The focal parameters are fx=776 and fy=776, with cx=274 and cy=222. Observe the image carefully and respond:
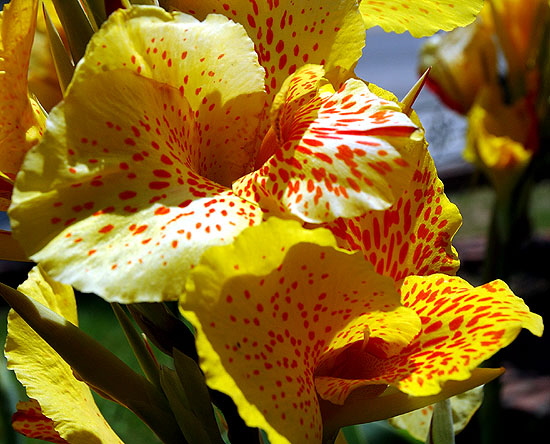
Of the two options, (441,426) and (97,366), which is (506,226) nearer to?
(441,426)

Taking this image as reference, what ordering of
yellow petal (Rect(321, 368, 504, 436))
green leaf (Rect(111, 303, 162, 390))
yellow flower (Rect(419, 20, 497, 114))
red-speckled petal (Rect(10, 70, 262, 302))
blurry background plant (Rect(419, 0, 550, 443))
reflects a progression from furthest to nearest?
1. yellow flower (Rect(419, 20, 497, 114))
2. blurry background plant (Rect(419, 0, 550, 443))
3. green leaf (Rect(111, 303, 162, 390))
4. yellow petal (Rect(321, 368, 504, 436))
5. red-speckled petal (Rect(10, 70, 262, 302))

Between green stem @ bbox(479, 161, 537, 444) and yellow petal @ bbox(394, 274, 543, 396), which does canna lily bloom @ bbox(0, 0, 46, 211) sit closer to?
yellow petal @ bbox(394, 274, 543, 396)

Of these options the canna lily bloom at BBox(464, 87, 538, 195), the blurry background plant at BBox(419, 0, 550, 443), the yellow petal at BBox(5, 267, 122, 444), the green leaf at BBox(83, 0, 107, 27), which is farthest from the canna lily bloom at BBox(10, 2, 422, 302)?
the canna lily bloom at BBox(464, 87, 538, 195)

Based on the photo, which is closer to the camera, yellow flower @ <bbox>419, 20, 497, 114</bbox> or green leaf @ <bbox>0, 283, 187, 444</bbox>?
green leaf @ <bbox>0, 283, 187, 444</bbox>

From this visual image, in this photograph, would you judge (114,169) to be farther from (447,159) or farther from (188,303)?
(447,159)

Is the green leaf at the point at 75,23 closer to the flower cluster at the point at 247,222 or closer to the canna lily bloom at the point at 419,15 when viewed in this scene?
the flower cluster at the point at 247,222

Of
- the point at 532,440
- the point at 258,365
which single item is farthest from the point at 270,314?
the point at 532,440
